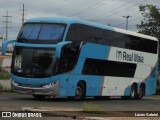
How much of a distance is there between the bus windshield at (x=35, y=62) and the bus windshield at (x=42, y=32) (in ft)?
2.08

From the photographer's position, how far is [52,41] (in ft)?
79.8

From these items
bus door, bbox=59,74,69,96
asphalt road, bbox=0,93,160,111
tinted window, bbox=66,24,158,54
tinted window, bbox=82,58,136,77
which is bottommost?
asphalt road, bbox=0,93,160,111

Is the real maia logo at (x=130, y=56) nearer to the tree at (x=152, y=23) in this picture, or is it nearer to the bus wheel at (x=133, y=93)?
the bus wheel at (x=133, y=93)

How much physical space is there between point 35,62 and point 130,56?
8.03 meters

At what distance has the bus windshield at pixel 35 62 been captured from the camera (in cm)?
2425

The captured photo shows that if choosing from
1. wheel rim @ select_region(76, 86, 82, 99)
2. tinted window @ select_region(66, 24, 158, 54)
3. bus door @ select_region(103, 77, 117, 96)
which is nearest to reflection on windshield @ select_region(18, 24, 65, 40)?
tinted window @ select_region(66, 24, 158, 54)

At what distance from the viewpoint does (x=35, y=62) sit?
24.5 metres

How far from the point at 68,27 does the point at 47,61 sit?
1978 mm

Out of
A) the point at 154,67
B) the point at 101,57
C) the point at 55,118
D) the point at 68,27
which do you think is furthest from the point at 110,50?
the point at 55,118

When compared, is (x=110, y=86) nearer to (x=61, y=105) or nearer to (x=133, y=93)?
(x=133, y=93)

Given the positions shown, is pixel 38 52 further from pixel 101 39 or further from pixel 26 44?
pixel 101 39

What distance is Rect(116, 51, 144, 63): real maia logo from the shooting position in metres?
29.2

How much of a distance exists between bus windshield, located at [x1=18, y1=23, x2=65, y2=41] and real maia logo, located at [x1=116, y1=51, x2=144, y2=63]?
564cm

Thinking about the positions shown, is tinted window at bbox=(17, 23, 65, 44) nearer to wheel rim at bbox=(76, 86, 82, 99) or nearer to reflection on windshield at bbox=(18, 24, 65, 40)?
Result: reflection on windshield at bbox=(18, 24, 65, 40)
